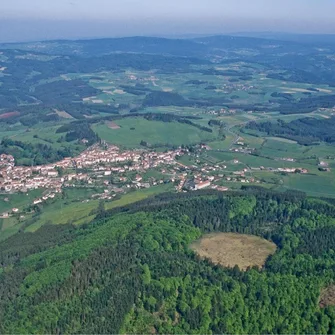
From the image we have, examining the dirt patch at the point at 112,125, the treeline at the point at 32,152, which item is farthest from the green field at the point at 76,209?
the dirt patch at the point at 112,125

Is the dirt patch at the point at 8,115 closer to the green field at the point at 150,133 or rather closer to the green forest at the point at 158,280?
the green field at the point at 150,133

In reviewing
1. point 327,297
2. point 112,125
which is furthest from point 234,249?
point 112,125

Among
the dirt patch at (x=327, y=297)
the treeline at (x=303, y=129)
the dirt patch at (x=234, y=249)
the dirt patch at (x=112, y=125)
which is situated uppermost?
the dirt patch at (x=327, y=297)

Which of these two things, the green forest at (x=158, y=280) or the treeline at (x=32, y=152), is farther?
the treeline at (x=32, y=152)

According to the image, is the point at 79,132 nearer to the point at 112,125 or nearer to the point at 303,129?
the point at 112,125

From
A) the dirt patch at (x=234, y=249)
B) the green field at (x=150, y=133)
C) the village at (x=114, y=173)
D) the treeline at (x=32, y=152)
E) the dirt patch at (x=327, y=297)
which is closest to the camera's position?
the dirt patch at (x=327, y=297)

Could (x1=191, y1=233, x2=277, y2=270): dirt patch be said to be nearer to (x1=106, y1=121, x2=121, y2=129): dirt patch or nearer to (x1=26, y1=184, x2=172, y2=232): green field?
(x1=26, y1=184, x2=172, y2=232): green field

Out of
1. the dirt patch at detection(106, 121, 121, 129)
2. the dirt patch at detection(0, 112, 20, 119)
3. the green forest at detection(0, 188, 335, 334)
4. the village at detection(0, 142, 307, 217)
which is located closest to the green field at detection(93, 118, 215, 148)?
the dirt patch at detection(106, 121, 121, 129)

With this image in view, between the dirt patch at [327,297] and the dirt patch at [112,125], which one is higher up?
the dirt patch at [327,297]

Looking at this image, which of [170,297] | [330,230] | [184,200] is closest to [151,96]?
[184,200]
